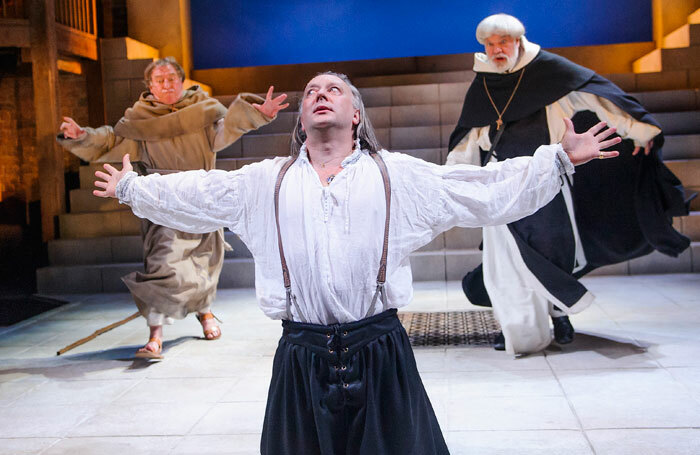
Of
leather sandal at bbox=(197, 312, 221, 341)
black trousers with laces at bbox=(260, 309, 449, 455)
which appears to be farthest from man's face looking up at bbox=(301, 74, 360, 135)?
leather sandal at bbox=(197, 312, 221, 341)

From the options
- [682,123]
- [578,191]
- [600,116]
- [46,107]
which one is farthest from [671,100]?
[46,107]

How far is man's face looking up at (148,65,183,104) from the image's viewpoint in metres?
4.93

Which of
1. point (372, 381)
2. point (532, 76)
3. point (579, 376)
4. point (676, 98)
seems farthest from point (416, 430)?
point (676, 98)

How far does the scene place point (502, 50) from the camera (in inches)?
171

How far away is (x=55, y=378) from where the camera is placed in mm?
4371

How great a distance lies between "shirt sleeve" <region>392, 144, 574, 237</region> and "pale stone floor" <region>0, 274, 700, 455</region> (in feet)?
3.59

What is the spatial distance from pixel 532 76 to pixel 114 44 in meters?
5.95

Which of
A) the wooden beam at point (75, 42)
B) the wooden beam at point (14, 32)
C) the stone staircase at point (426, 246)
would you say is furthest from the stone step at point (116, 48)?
the stone staircase at point (426, 246)

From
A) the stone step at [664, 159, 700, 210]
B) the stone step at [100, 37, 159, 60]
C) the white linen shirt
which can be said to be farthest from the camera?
the stone step at [100, 37, 159, 60]

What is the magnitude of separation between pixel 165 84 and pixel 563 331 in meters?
2.71

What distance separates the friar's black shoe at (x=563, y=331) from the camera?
4422 mm

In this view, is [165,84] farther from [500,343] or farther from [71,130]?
[500,343]

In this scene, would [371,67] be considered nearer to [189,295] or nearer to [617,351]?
[189,295]

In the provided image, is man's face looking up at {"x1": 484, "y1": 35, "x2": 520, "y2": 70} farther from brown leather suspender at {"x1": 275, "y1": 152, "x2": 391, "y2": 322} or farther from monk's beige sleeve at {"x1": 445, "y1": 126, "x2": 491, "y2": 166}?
brown leather suspender at {"x1": 275, "y1": 152, "x2": 391, "y2": 322}
